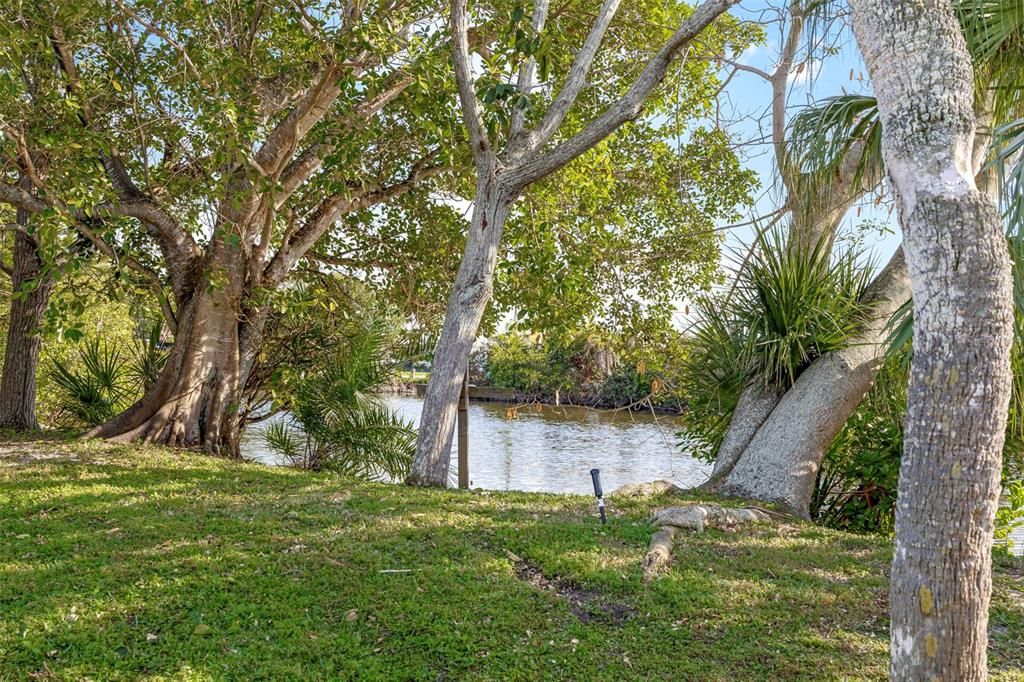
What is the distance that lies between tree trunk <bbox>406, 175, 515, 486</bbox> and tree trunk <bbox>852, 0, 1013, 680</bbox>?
4.58 m

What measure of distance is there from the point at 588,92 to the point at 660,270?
8.07 ft

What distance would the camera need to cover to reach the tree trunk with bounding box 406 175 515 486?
6.85 metres

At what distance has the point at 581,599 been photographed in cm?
415

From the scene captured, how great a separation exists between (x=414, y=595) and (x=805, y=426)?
4368mm

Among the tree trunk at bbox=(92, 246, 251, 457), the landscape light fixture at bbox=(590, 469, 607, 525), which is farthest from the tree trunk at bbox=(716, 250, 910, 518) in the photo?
the tree trunk at bbox=(92, 246, 251, 457)

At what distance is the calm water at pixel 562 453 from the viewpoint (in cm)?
1305

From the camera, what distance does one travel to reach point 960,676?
2.56 meters

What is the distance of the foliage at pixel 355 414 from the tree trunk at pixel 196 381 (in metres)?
1.11

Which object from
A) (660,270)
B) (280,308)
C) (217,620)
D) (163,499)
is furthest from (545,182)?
(217,620)

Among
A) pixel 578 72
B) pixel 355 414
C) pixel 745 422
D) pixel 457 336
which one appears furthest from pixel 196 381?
pixel 745 422

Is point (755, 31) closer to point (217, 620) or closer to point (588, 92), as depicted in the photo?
point (588, 92)

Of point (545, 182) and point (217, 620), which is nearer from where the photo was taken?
point (217, 620)

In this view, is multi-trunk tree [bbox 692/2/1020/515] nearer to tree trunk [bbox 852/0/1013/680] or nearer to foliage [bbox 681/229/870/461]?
foliage [bbox 681/229/870/461]

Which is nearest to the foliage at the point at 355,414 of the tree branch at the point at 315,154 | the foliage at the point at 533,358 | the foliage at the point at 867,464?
the foliage at the point at 533,358
